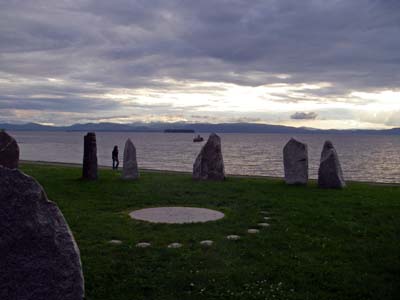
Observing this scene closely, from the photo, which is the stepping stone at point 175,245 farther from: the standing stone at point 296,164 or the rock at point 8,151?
the standing stone at point 296,164

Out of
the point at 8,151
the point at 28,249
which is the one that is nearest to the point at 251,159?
the point at 8,151

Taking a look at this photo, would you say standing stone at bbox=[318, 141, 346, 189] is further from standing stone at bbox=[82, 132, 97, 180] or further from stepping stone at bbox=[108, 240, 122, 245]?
stepping stone at bbox=[108, 240, 122, 245]

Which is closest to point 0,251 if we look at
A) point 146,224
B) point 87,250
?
point 87,250

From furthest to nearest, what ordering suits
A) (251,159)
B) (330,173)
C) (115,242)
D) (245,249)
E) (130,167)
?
(251,159), (130,167), (330,173), (115,242), (245,249)

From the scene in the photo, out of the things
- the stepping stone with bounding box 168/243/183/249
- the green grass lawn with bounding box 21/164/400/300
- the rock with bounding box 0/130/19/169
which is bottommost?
the green grass lawn with bounding box 21/164/400/300

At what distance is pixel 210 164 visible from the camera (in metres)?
20.4

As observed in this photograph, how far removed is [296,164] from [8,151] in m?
12.1

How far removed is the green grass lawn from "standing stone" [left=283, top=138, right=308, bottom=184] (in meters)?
3.63

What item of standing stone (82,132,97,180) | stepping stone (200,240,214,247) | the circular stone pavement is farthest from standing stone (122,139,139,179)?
stepping stone (200,240,214,247)

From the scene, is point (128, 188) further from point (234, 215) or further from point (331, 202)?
point (331, 202)

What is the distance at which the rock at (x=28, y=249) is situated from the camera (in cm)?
489

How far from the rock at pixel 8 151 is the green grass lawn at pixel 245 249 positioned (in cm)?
340

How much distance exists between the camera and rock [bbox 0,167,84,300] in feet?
16.0

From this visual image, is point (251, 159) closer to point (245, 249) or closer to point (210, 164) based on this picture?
point (210, 164)
